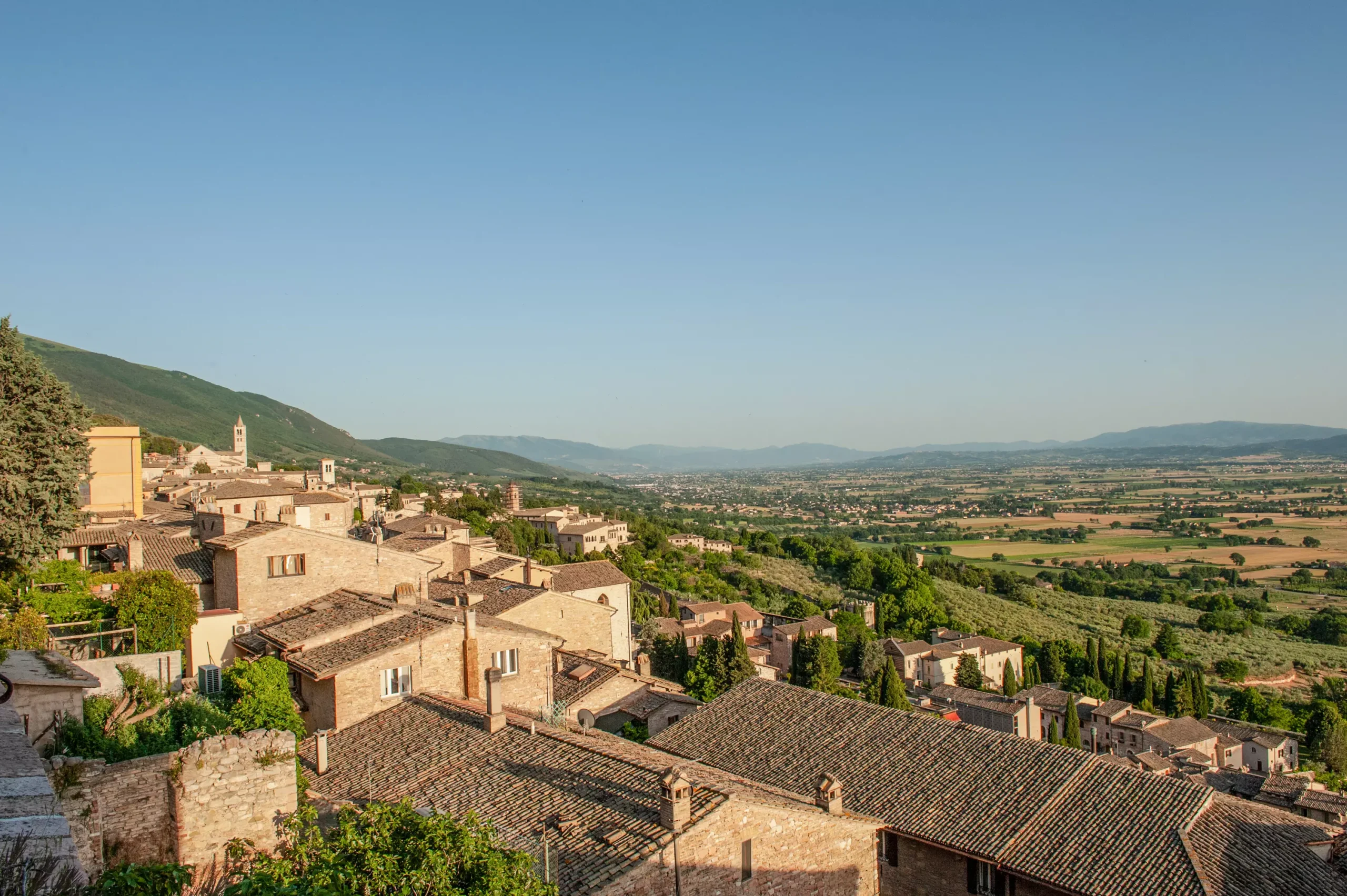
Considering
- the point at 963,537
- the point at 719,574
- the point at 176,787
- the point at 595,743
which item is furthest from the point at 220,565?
the point at 963,537

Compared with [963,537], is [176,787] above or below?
above

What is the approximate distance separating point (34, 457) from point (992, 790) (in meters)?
20.2

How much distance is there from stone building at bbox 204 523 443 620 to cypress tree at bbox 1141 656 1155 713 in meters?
50.2

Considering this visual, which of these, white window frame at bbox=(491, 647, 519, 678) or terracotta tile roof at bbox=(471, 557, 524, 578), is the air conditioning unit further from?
terracotta tile roof at bbox=(471, 557, 524, 578)

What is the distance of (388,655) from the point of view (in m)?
18.2

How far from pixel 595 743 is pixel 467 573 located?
64.3 ft

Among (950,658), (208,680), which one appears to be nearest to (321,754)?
(208,680)

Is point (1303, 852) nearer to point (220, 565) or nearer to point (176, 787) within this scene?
point (176, 787)

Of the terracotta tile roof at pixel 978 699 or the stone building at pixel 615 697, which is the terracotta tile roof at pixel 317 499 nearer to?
the stone building at pixel 615 697

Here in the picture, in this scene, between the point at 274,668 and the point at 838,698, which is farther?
the point at 838,698

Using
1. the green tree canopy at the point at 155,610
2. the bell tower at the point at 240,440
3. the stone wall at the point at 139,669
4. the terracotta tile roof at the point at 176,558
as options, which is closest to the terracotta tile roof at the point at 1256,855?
the stone wall at the point at 139,669

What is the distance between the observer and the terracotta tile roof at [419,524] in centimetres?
4994

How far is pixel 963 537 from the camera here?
156 m

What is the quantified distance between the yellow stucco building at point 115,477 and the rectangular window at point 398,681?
67.9 ft
